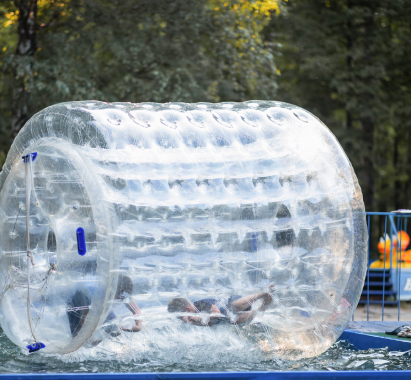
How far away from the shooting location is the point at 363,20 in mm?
17281

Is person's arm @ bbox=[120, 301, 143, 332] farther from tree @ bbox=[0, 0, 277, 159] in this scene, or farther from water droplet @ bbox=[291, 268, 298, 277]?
tree @ bbox=[0, 0, 277, 159]

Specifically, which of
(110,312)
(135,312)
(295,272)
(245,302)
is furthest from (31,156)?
(295,272)

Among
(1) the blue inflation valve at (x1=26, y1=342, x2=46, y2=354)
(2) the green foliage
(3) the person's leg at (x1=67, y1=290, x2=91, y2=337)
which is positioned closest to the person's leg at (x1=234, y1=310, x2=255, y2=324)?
(3) the person's leg at (x1=67, y1=290, x2=91, y2=337)

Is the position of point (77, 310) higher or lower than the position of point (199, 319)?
higher

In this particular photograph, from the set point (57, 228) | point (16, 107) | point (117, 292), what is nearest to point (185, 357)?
point (117, 292)

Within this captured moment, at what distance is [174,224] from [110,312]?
37.6 inches

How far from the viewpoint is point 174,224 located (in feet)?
16.9

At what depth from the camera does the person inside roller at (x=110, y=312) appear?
16.1 feet

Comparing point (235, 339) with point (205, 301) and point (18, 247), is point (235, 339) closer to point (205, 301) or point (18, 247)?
point (205, 301)

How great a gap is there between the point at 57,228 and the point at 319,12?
581 inches

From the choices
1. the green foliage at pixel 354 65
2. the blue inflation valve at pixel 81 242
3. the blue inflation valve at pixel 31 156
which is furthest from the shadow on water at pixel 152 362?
the green foliage at pixel 354 65

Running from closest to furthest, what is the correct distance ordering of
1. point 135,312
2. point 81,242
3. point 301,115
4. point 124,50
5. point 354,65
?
point 81,242 < point 135,312 < point 301,115 < point 124,50 < point 354,65

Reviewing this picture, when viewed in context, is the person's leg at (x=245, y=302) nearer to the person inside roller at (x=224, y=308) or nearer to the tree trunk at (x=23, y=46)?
the person inside roller at (x=224, y=308)

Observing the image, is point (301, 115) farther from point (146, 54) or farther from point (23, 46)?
point (23, 46)
